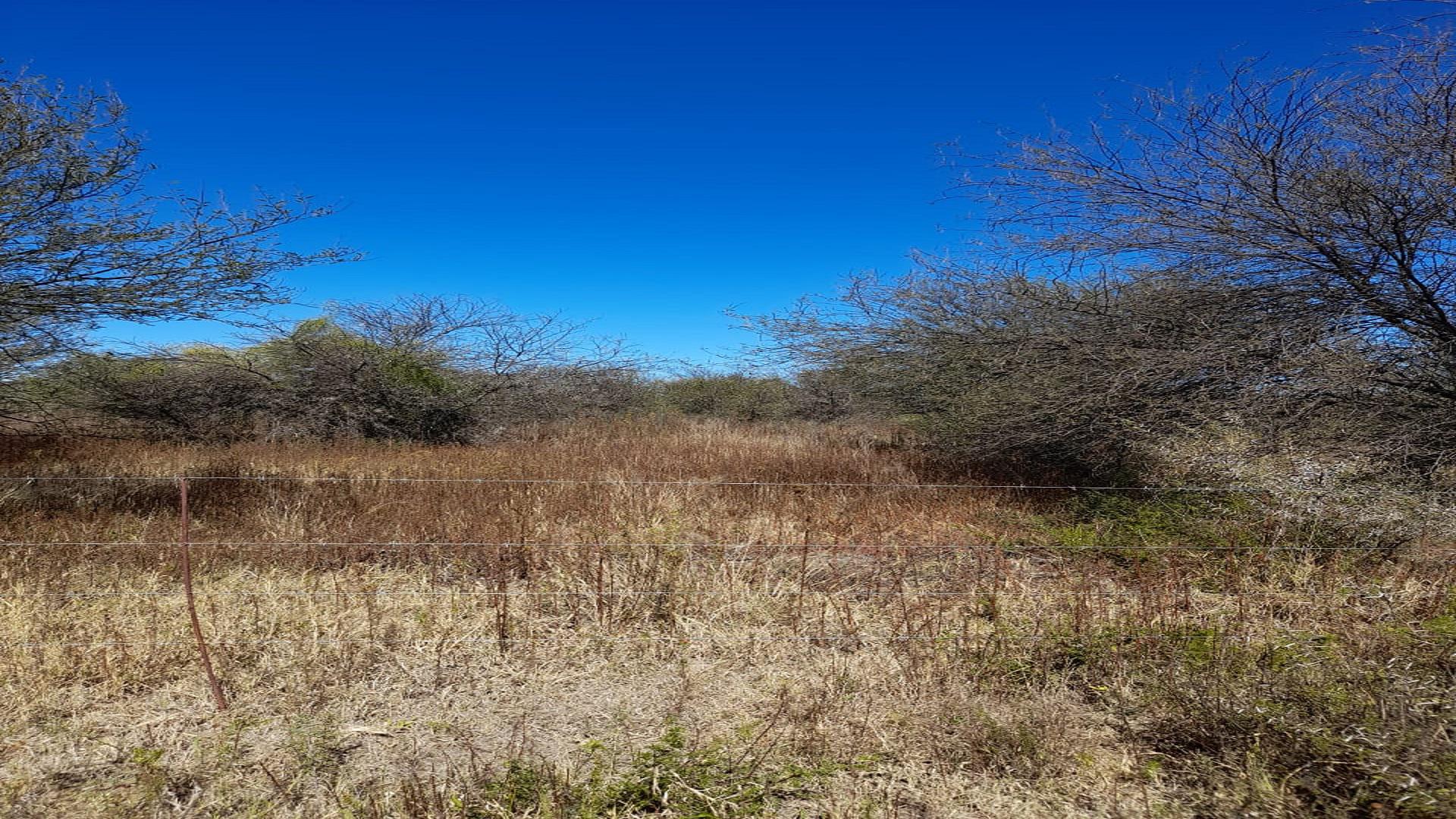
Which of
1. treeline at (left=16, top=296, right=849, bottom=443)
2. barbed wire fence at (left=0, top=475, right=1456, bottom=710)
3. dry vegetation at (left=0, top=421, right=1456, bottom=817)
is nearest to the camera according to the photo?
dry vegetation at (left=0, top=421, right=1456, bottom=817)

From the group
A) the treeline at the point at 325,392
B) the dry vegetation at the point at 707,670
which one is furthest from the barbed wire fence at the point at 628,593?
the treeline at the point at 325,392

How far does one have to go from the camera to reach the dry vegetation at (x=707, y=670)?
8.00 ft

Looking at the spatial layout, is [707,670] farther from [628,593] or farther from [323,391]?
[323,391]

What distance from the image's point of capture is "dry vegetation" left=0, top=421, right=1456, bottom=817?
244cm

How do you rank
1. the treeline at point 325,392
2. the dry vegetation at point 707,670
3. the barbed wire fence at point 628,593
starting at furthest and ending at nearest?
the treeline at point 325,392
the barbed wire fence at point 628,593
the dry vegetation at point 707,670

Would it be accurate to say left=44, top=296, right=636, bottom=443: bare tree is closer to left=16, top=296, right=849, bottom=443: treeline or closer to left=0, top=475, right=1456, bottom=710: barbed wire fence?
left=16, top=296, right=849, bottom=443: treeline

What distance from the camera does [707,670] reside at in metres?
3.43

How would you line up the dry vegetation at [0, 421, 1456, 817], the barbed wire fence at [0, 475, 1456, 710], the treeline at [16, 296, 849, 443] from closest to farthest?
the dry vegetation at [0, 421, 1456, 817], the barbed wire fence at [0, 475, 1456, 710], the treeline at [16, 296, 849, 443]

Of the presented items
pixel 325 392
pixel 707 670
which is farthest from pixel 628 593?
pixel 325 392

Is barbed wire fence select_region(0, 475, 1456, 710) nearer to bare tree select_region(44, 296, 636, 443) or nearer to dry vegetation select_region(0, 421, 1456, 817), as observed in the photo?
dry vegetation select_region(0, 421, 1456, 817)

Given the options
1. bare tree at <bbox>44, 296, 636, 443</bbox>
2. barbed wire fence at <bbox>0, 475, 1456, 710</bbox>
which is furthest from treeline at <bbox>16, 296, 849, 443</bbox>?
barbed wire fence at <bbox>0, 475, 1456, 710</bbox>

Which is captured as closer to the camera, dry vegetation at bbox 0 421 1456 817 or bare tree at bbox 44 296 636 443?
dry vegetation at bbox 0 421 1456 817

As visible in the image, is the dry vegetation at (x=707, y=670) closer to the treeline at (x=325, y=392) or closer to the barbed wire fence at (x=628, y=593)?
the barbed wire fence at (x=628, y=593)

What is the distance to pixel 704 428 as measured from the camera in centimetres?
1465
